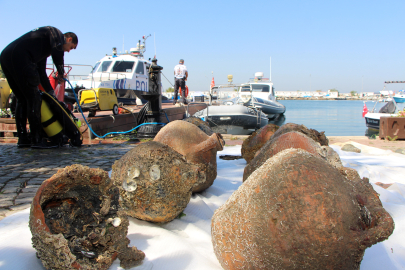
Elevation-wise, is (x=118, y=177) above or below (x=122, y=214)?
above

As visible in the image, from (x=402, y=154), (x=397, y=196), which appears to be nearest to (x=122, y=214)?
(x=397, y=196)

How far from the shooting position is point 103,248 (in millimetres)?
1624

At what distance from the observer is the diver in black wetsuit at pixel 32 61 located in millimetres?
4465

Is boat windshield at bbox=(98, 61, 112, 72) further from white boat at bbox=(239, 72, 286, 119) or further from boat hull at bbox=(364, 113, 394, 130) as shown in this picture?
boat hull at bbox=(364, 113, 394, 130)

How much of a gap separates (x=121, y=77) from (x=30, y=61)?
30.9ft

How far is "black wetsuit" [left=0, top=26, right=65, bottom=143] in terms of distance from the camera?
4.46 metres

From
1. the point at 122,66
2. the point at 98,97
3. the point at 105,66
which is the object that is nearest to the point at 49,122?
the point at 98,97

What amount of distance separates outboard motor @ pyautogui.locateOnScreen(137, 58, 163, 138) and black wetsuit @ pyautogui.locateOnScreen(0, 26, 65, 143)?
6.54ft

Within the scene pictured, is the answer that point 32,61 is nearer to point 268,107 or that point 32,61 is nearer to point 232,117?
point 232,117

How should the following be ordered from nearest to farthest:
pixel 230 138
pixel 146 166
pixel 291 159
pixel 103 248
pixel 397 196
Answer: pixel 291 159 < pixel 103 248 < pixel 146 166 < pixel 397 196 < pixel 230 138

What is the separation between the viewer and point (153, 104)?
6.45 meters

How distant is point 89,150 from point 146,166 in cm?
378

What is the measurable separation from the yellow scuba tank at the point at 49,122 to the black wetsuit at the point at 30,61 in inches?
3.6

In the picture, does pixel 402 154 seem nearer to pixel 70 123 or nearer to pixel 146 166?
pixel 146 166
